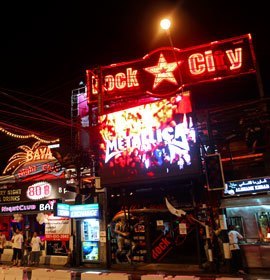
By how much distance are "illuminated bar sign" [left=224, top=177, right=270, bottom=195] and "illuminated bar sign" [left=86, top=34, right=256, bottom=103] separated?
5463mm

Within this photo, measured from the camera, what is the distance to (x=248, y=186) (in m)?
14.4

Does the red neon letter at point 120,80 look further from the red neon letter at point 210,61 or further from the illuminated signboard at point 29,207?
the illuminated signboard at point 29,207

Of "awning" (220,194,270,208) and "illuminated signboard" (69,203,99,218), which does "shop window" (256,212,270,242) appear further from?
"illuminated signboard" (69,203,99,218)

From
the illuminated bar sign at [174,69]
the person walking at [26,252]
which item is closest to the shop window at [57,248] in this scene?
the person walking at [26,252]

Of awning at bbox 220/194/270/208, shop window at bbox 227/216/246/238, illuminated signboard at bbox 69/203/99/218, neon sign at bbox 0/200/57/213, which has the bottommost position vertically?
shop window at bbox 227/216/246/238

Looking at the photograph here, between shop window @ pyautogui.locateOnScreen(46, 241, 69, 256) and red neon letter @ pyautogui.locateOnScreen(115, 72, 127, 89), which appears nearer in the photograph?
red neon letter @ pyautogui.locateOnScreen(115, 72, 127, 89)

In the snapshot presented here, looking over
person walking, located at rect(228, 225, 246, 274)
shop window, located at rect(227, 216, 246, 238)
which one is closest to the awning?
person walking, located at rect(228, 225, 246, 274)

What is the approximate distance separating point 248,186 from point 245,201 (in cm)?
81

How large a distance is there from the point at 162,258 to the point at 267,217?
5773 mm

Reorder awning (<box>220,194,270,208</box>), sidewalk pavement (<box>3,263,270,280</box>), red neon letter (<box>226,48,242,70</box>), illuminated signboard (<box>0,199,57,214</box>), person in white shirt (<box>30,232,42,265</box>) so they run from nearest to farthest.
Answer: sidewalk pavement (<box>3,263,270,280</box>)
awning (<box>220,194,270,208</box>)
red neon letter (<box>226,48,242,70</box>)
person in white shirt (<box>30,232,42,265</box>)
illuminated signboard (<box>0,199,57,214</box>)

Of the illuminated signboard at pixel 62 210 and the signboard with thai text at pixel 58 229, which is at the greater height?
the illuminated signboard at pixel 62 210

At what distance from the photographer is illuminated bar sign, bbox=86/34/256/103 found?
16.9 m

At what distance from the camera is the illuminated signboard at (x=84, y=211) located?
59.9 feet

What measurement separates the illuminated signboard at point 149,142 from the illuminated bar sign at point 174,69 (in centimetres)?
130
